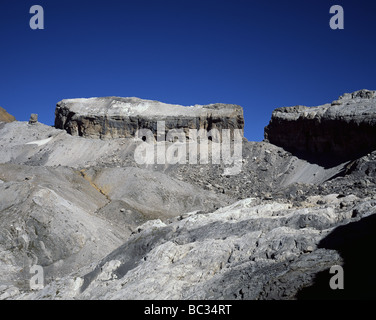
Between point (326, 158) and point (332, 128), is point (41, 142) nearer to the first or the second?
point (326, 158)

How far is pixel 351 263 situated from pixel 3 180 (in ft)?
88.2

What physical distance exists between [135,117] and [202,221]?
4160cm

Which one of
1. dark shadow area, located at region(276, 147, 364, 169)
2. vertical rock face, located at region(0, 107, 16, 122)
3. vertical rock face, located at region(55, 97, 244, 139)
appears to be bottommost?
dark shadow area, located at region(276, 147, 364, 169)

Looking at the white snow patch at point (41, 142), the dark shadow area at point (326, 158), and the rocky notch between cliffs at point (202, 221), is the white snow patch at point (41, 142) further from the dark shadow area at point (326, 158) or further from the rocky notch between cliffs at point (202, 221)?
the dark shadow area at point (326, 158)

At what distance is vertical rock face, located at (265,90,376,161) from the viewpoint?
3894cm

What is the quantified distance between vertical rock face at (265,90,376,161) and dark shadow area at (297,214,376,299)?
29.4 meters

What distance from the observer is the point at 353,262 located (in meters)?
9.71

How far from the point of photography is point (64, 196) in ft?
89.3

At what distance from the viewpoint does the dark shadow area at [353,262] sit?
8648 millimetres

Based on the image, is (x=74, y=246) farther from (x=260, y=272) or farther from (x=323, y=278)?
(x=323, y=278)

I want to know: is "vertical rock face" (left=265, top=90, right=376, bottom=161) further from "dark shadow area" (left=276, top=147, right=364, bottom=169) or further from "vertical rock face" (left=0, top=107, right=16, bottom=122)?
"vertical rock face" (left=0, top=107, right=16, bottom=122)

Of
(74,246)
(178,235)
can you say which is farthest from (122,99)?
(178,235)

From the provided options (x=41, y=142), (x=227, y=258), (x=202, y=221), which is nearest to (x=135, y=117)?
(x=41, y=142)

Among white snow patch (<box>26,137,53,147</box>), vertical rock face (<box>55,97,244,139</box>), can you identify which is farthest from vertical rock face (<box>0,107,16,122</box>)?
vertical rock face (<box>55,97,244,139</box>)
